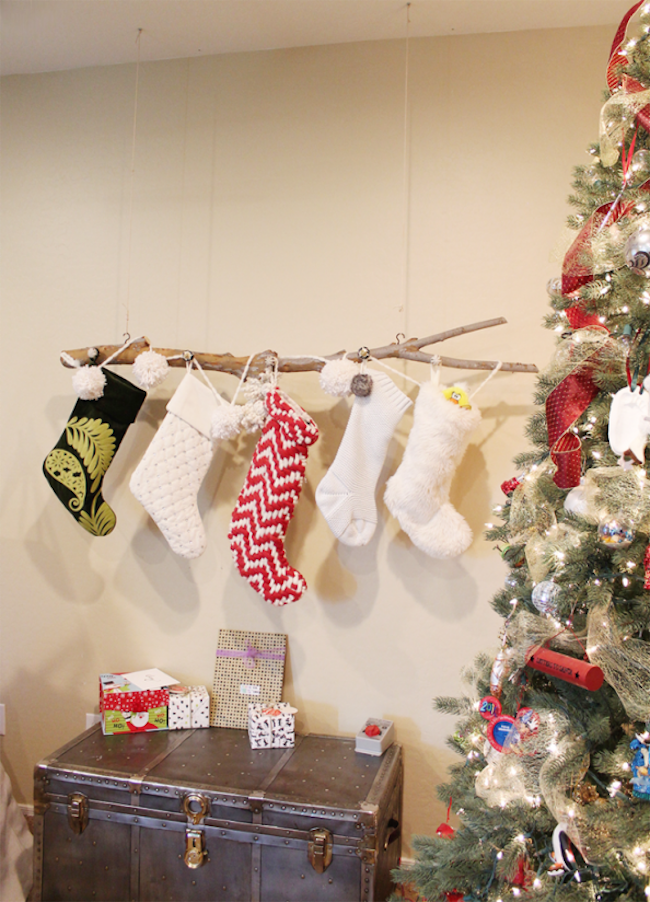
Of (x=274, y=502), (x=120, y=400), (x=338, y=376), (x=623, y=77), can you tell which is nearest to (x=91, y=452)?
(x=120, y=400)

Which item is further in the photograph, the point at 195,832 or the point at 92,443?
the point at 92,443

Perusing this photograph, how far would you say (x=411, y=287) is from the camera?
7.07ft

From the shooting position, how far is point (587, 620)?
1172 millimetres

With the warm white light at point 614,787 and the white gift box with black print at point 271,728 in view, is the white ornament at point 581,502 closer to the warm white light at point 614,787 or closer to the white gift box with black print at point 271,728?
the warm white light at point 614,787

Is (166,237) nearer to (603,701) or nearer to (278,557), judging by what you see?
(278,557)

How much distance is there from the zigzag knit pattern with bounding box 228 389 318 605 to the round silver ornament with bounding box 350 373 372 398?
0.18 meters

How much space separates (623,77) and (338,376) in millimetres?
1002

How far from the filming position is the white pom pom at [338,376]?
6.33 feet

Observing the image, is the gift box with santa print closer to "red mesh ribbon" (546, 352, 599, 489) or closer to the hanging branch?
the hanging branch

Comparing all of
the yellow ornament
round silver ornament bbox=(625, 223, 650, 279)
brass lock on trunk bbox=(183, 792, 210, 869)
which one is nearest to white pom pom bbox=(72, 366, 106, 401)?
the yellow ornament

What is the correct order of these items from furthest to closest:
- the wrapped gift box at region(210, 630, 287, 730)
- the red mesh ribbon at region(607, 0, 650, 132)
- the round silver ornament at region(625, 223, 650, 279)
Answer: the wrapped gift box at region(210, 630, 287, 730)
the red mesh ribbon at region(607, 0, 650, 132)
the round silver ornament at region(625, 223, 650, 279)

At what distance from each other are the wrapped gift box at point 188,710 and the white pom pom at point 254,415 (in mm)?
906

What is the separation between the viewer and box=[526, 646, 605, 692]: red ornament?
106 cm

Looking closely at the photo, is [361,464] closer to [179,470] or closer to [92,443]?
[179,470]
